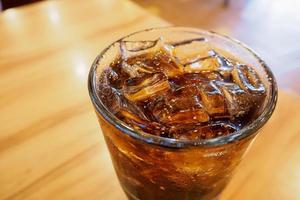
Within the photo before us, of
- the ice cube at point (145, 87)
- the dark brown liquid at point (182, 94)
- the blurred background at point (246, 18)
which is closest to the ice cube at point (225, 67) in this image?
the dark brown liquid at point (182, 94)

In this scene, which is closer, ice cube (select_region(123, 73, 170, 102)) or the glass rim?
the glass rim

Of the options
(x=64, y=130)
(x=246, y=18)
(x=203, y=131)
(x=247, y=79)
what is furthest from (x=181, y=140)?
(x=246, y=18)

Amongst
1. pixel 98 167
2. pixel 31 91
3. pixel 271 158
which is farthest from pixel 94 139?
pixel 271 158

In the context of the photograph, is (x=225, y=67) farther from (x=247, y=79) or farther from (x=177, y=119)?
(x=177, y=119)

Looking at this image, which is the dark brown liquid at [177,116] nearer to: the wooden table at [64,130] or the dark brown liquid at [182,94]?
the dark brown liquid at [182,94]

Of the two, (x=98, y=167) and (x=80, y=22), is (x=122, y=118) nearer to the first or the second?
(x=98, y=167)

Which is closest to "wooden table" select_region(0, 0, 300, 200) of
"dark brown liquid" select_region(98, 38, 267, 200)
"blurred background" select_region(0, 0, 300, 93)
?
"dark brown liquid" select_region(98, 38, 267, 200)

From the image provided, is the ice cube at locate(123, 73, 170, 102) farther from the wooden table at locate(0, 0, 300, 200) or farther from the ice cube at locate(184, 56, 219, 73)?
the wooden table at locate(0, 0, 300, 200)
